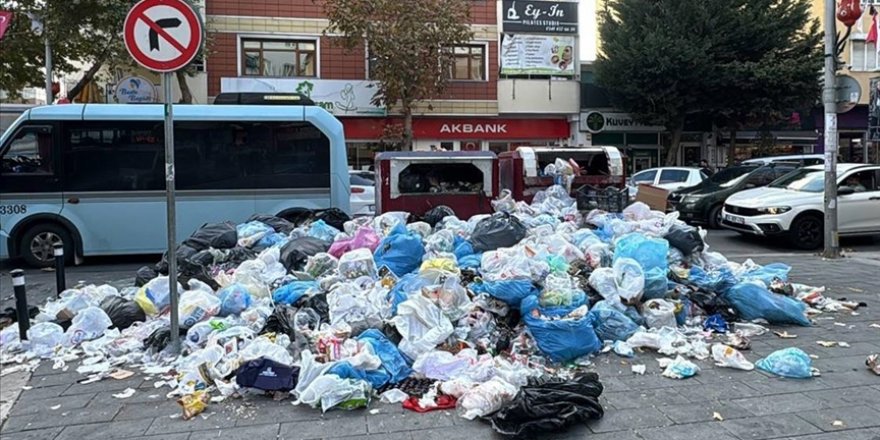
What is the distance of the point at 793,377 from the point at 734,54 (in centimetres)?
1887

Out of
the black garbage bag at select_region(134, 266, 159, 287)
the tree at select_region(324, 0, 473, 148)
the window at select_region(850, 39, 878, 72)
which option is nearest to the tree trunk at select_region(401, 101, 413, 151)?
the tree at select_region(324, 0, 473, 148)

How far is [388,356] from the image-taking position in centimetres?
465

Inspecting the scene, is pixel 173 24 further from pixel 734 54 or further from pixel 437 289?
pixel 734 54

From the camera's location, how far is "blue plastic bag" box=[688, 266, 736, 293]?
20.6 ft

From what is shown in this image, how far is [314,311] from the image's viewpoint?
214 inches

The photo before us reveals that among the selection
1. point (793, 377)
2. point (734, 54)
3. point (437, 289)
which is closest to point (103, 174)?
point (437, 289)

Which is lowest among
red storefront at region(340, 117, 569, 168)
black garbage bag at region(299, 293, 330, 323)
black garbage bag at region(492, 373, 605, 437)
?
black garbage bag at region(492, 373, 605, 437)

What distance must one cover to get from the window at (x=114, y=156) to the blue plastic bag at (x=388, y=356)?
259 inches

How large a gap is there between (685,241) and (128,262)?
8338 millimetres

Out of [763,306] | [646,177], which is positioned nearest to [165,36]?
[763,306]

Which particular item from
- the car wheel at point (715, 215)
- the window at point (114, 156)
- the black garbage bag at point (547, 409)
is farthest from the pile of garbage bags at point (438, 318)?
the car wheel at point (715, 215)

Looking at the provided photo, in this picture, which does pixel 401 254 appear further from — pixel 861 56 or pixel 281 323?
pixel 861 56

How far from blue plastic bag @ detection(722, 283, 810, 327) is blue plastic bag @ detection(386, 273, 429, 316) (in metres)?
2.95

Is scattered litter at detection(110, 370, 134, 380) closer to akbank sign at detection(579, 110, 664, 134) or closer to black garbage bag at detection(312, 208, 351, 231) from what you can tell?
black garbage bag at detection(312, 208, 351, 231)
